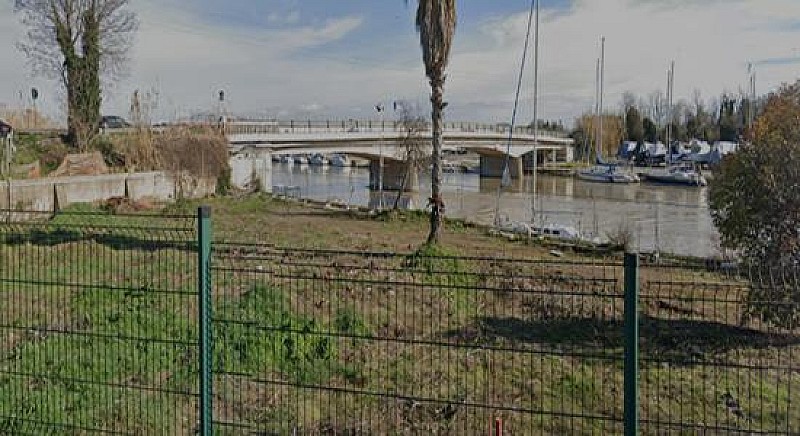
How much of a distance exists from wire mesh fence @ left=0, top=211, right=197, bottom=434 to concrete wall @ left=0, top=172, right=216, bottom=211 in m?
8.23

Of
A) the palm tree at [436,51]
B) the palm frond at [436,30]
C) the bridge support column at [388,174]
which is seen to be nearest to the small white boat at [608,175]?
the bridge support column at [388,174]

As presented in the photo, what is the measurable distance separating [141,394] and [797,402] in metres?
5.99

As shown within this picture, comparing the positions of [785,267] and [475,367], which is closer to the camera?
[475,367]

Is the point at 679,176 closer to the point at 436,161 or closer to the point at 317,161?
the point at 436,161

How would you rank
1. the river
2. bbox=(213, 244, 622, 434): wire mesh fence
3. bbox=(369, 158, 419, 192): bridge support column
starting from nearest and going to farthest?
bbox=(213, 244, 622, 434): wire mesh fence → the river → bbox=(369, 158, 419, 192): bridge support column

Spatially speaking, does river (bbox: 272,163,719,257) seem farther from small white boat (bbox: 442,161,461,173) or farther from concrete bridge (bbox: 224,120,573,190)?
small white boat (bbox: 442,161,461,173)

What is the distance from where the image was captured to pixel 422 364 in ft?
24.8

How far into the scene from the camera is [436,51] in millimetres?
17156

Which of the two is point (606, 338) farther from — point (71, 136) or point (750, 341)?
point (71, 136)

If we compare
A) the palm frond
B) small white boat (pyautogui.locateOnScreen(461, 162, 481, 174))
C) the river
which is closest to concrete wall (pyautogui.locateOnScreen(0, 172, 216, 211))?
the palm frond

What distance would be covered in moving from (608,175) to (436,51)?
53.3 metres

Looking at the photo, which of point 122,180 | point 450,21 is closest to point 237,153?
point 122,180

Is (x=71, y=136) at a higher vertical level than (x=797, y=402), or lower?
higher

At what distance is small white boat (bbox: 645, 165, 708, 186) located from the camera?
6154 centimetres
